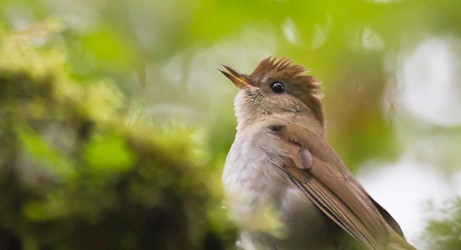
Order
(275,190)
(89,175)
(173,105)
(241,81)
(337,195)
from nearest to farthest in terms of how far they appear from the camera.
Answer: (89,175) < (275,190) < (337,195) < (241,81) < (173,105)

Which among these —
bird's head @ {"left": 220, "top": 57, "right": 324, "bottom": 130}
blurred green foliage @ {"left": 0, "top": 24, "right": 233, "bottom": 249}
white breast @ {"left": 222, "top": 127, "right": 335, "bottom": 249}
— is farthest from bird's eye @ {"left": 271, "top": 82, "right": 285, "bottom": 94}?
Answer: blurred green foliage @ {"left": 0, "top": 24, "right": 233, "bottom": 249}

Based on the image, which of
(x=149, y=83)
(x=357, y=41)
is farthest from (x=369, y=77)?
(x=149, y=83)

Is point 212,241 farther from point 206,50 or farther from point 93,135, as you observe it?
point 206,50

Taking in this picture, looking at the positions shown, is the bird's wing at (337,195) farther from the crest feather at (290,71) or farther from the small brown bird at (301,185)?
the crest feather at (290,71)

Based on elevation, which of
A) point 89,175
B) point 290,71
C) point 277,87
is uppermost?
point 290,71

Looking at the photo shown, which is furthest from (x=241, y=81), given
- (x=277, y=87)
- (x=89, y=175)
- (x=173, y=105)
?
(x=89, y=175)

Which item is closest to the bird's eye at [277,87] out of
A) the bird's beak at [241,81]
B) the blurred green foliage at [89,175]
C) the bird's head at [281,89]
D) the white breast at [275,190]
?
the bird's head at [281,89]

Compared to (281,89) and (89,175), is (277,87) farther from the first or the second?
(89,175)
